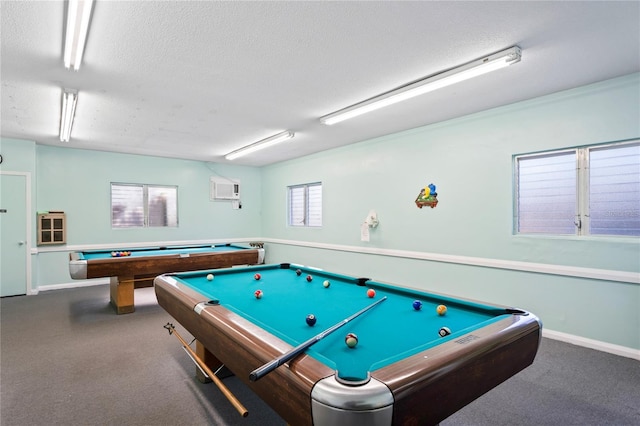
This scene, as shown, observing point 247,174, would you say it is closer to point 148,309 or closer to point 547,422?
point 148,309

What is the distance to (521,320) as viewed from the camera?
5.37 ft

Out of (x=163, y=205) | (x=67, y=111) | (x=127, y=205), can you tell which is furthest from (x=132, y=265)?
(x=163, y=205)

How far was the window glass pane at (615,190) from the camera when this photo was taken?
2.99 metres

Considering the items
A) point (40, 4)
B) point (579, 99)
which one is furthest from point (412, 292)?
point (40, 4)

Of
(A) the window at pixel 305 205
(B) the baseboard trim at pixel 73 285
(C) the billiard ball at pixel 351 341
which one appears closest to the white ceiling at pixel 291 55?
(C) the billiard ball at pixel 351 341

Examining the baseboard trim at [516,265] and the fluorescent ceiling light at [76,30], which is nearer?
the fluorescent ceiling light at [76,30]

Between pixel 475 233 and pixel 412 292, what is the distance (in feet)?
6.96

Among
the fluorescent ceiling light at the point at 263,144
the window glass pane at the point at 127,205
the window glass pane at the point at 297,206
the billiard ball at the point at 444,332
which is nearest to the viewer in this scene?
the billiard ball at the point at 444,332

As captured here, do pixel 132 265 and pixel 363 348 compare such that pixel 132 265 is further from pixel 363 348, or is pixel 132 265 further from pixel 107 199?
pixel 363 348

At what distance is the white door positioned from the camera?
5.11 m

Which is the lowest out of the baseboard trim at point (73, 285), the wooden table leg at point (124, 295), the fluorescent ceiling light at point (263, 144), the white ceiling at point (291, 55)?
the baseboard trim at point (73, 285)

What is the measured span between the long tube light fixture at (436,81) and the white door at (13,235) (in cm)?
507

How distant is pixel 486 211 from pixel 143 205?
19.9ft

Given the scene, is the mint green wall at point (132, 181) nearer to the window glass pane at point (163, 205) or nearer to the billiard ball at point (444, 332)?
the window glass pane at point (163, 205)
